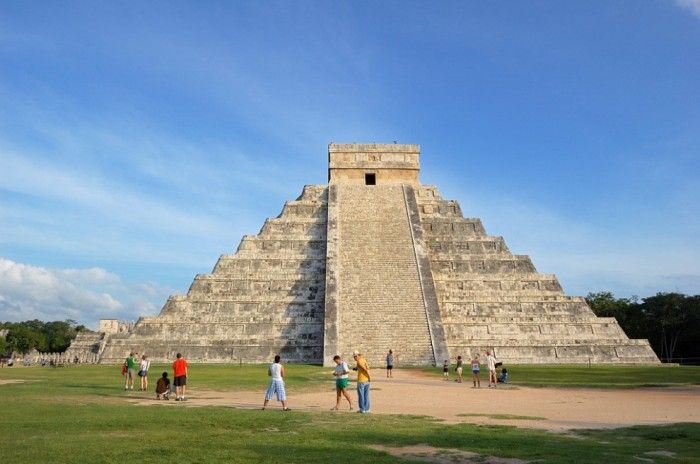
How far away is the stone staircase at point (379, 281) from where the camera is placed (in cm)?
2605

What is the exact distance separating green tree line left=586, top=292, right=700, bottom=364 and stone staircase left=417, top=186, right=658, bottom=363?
1891cm

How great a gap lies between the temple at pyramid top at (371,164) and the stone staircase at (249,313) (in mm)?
6554

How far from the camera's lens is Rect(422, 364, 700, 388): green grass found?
1905 centimetres

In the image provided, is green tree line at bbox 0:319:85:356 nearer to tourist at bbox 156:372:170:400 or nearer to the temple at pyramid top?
the temple at pyramid top

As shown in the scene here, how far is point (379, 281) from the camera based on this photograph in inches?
1153

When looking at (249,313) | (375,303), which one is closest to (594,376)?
(375,303)

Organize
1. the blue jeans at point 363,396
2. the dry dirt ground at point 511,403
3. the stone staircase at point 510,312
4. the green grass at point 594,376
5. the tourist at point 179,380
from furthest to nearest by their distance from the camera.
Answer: the stone staircase at point 510,312
the green grass at point 594,376
the tourist at point 179,380
the blue jeans at point 363,396
the dry dirt ground at point 511,403

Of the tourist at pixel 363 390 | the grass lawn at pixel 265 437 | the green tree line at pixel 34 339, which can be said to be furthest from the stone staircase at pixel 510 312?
the green tree line at pixel 34 339

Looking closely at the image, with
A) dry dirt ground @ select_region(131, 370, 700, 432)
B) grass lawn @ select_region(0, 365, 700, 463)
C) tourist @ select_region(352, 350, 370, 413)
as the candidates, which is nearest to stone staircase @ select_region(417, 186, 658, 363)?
dry dirt ground @ select_region(131, 370, 700, 432)

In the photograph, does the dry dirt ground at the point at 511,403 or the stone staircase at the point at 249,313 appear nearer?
the dry dirt ground at the point at 511,403

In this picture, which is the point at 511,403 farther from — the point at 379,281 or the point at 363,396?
the point at 379,281

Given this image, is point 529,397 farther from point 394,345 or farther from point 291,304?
point 291,304

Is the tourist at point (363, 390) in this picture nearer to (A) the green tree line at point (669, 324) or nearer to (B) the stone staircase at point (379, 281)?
(B) the stone staircase at point (379, 281)

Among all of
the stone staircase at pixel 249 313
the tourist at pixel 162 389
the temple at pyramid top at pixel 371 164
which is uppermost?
the temple at pyramid top at pixel 371 164
